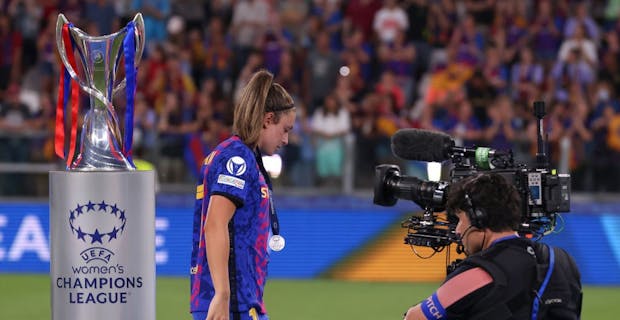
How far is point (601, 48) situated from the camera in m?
17.6

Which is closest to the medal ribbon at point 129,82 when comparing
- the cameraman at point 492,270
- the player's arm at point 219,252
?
the player's arm at point 219,252

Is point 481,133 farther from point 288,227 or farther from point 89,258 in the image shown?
point 89,258

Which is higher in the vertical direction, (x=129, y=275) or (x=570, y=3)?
(x=570, y=3)

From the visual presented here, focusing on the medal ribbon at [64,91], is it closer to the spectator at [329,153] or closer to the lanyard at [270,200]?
the lanyard at [270,200]

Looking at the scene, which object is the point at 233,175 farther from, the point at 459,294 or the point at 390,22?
the point at 390,22

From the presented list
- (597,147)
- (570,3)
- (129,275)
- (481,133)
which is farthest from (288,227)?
(129,275)

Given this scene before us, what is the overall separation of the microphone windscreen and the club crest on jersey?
1194 millimetres

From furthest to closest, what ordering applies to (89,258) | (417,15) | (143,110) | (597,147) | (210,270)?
(417,15) → (143,110) → (597,147) → (89,258) → (210,270)

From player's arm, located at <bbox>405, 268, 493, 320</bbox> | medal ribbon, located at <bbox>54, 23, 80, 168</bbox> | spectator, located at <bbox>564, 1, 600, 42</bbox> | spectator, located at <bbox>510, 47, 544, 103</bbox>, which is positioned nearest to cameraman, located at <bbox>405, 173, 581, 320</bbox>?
player's arm, located at <bbox>405, 268, 493, 320</bbox>

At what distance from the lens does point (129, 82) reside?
6.23 meters

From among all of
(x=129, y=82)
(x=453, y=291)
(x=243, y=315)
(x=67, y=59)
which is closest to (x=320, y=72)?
(x=67, y=59)

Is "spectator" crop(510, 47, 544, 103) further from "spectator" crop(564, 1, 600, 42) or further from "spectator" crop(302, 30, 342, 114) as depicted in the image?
"spectator" crop(302, 30, 342, 114)

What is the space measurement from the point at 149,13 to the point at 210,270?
1339 cm

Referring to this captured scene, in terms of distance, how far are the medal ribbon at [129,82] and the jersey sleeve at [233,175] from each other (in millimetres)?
673
